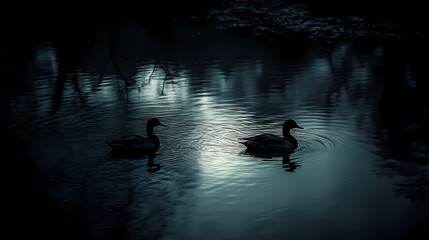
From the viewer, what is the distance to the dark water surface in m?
8.74

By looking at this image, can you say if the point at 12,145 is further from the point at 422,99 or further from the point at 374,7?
the point at 374,7

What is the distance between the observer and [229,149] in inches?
477

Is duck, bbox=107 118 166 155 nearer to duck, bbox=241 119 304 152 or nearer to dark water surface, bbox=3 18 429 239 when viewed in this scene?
dark water surface, bbox=3 18 429 239

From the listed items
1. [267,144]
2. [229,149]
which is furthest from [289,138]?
[229,149]

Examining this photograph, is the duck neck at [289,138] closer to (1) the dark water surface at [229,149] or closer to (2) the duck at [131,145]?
(1) the dark water surface at [229,149]

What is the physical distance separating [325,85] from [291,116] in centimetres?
506

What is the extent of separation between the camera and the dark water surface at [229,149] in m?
8.74

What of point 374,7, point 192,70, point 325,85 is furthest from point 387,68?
point 374,7

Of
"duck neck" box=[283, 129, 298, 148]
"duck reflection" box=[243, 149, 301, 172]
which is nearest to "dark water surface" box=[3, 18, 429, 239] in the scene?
"duck reflection" box=[243, 149, 301, 172]

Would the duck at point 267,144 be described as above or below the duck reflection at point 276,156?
above

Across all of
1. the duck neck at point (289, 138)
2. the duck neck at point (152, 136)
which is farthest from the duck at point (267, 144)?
the duck neck at point (152, 136)

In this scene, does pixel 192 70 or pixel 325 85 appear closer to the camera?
pixel 325 85

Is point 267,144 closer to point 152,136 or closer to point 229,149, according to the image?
point 229,149

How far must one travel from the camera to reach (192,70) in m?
24.0
